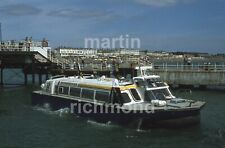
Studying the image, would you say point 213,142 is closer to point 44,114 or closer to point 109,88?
point 109,88

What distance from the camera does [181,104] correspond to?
27.2 metres

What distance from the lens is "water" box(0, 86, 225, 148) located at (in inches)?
952

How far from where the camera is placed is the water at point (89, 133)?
2417cm

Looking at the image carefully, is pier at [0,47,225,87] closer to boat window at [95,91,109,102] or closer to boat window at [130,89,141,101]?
boat window at [95,91,109,102]

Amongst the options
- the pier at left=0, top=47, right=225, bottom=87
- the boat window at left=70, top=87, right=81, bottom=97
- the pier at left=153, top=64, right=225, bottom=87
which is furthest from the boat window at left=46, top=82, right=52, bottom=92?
the pier at left=153, top=64, right=225, bottom=87

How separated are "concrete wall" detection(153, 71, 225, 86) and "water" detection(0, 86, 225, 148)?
18.8m

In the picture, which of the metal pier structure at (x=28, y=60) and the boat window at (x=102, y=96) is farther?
the metal pier structure at (x=28, y=60)

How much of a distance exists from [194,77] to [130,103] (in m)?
27.3

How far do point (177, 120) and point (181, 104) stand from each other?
126 centimetres

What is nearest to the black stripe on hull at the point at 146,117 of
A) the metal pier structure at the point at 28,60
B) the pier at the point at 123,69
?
the pier at the point at 123,69

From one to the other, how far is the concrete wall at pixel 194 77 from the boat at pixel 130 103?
2328 cm

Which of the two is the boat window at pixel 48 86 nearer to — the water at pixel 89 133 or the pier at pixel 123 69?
the water at pixel 89 133

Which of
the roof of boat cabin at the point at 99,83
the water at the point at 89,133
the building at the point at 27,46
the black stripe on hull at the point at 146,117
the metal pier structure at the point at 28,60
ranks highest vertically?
the building at the point at 27,46

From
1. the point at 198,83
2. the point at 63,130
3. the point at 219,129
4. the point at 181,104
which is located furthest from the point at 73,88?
the point at 198,83
